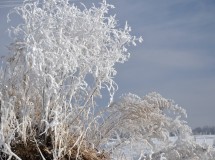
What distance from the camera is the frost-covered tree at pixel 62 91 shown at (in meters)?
3.99

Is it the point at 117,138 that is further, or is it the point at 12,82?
the point at 117,138

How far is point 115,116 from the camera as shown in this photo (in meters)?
4.76

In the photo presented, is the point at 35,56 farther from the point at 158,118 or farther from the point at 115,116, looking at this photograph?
the point at 158,118

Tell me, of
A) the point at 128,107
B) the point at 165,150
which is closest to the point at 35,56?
the point at 128,107

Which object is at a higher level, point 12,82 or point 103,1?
point 103,1

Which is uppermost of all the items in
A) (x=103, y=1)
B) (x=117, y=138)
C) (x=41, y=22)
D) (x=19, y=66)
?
(x=103, y=1)

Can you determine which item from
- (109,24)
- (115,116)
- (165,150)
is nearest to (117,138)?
(115,116)

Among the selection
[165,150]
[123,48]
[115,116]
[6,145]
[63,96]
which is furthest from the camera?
[165,150]

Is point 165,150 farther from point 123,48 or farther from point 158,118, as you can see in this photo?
point 123,48

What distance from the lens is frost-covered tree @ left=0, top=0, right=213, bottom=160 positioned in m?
A: 3.99

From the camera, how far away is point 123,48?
445cm

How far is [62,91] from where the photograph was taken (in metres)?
4.18

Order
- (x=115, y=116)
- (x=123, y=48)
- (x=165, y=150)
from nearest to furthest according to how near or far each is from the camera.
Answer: (x=123, y=48), (x=115, y=116), (x=165, y=150)

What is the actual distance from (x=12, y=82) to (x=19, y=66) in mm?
155
